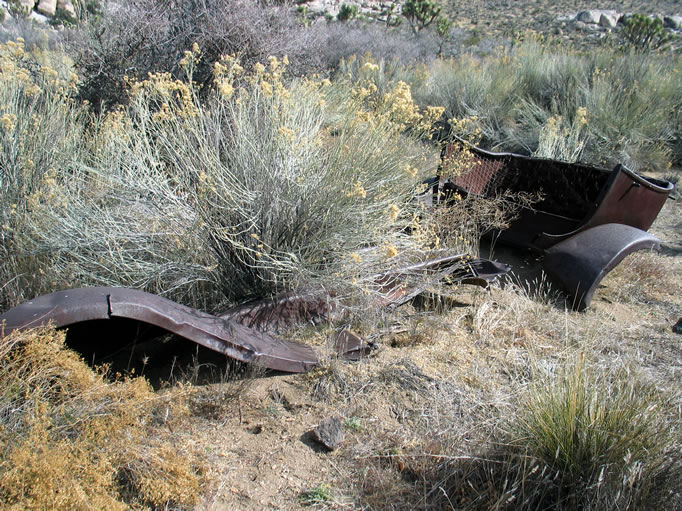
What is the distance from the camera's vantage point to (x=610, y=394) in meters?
2.24

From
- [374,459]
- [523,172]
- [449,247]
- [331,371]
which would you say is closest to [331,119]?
[523,172]

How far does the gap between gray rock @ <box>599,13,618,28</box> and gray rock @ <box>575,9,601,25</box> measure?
0.27m

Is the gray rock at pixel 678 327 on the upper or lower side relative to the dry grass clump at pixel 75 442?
lower

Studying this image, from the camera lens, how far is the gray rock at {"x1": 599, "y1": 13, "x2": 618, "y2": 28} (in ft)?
119

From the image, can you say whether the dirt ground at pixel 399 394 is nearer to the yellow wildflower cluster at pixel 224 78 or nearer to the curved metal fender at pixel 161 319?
the curved metal fender at pixel 161 319

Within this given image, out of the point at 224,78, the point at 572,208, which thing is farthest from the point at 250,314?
the point at 572,208

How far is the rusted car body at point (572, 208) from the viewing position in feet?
13.7

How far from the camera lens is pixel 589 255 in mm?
4180

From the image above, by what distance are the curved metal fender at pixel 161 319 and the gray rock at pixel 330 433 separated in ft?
1.47

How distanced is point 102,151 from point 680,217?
6324 mm

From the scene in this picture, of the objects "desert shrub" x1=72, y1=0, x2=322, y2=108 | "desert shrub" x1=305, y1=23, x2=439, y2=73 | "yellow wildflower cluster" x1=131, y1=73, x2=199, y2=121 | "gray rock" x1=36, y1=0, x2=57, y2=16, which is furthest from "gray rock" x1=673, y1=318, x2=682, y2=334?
"gray rock" x1=36, y1=0, x2=57, y2=16

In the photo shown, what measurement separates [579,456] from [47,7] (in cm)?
4521

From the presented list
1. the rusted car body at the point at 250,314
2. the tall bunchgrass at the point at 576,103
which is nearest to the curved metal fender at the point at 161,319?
the rusted car body at the point at 250,314

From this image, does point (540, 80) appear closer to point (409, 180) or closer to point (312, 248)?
point (409, 180)
